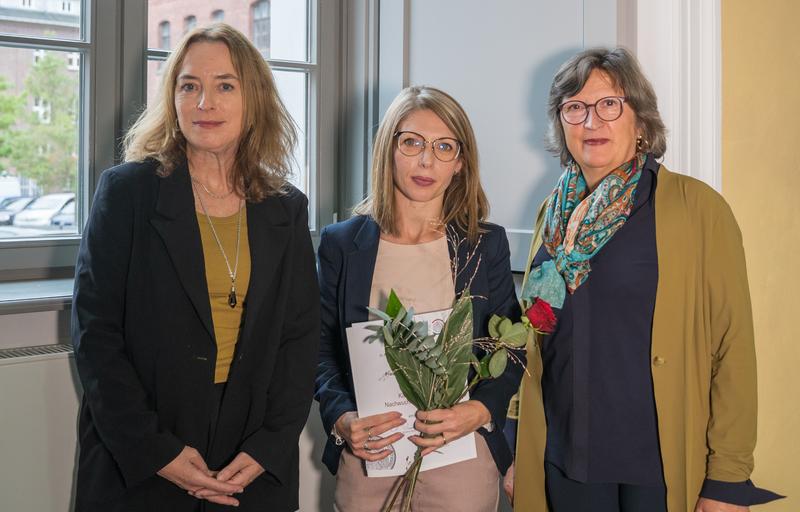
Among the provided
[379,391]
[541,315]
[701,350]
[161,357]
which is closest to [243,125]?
[161,357]

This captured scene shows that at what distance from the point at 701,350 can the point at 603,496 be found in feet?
1.19

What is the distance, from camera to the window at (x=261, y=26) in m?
2.80

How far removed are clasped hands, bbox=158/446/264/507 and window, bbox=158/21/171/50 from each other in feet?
4.98

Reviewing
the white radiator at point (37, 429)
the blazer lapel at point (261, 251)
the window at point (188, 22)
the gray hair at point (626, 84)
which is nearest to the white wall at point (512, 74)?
the gray hair at point (626, 84)

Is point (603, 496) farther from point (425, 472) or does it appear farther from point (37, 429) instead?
point (37, 429)

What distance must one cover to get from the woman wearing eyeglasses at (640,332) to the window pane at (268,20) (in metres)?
1.41

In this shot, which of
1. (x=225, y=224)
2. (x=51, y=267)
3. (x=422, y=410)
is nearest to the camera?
(x=422, y=410)

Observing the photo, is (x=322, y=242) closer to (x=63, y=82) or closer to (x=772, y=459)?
(x=63, y=82)

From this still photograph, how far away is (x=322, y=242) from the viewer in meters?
1.84

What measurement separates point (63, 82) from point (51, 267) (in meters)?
0.56

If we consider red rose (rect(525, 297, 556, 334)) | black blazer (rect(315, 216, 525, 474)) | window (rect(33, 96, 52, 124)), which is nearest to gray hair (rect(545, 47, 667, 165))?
black blazer (rect(315, 216, 525, 474))

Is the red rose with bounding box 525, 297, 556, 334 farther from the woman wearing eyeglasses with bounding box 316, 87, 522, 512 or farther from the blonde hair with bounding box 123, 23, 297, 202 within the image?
the blonde hair with bounding box 123, 23, 297, 202

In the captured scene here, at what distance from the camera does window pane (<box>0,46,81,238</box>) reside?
2.32 m

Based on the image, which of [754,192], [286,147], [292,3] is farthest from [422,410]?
[292,3]
